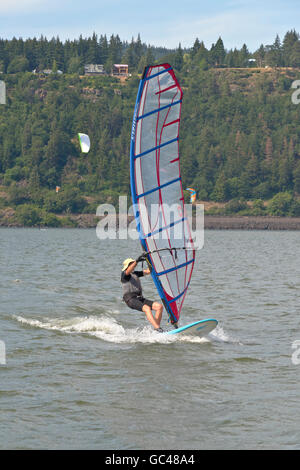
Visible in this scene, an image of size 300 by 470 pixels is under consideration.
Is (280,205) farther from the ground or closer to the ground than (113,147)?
closer to the ground

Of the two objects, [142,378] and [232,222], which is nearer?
[142,378]

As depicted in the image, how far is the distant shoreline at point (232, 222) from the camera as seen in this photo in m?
134

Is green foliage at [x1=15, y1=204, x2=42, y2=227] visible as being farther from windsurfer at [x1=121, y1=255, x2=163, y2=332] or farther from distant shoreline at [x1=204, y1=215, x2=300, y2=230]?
windsurfer at [x1=121, y1=255, x2=163, y2=332]

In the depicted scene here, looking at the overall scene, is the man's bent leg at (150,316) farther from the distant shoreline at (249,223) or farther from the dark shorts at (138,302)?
the distant shoreline at (249,223)

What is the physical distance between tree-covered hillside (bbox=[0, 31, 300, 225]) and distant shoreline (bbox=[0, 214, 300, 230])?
9.01ft

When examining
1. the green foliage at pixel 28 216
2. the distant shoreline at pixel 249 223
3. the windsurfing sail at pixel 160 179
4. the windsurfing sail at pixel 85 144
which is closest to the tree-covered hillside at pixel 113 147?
the green foliage at pixel 28 216

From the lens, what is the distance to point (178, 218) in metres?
12.9

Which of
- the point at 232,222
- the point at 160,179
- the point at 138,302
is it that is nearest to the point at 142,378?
the point at 138,302

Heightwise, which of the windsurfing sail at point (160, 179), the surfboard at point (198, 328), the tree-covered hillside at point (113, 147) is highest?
the windsurfing sail at point (160, 179)

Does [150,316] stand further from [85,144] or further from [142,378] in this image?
[85,144]

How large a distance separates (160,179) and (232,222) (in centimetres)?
12510

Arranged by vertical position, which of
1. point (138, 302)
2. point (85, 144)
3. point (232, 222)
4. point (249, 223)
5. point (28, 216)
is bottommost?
point (249, 223)

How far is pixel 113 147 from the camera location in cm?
16675

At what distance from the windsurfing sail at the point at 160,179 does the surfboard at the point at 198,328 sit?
19.3 inches
